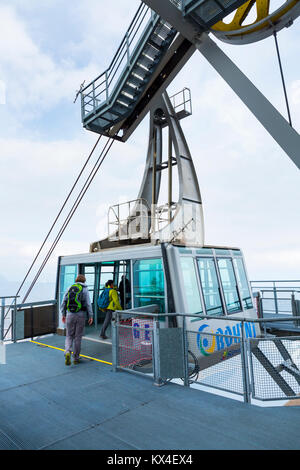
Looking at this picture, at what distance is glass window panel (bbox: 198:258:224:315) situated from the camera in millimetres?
8387

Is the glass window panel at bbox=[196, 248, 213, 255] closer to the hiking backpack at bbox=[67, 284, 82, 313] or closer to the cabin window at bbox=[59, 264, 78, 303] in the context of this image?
the hiking backpack at bbox=[67, 284, 82, 313]

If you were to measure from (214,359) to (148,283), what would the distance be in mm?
2576

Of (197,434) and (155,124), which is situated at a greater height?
(155,124)

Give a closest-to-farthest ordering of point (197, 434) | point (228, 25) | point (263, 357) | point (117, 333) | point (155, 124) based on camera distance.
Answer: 1. point (197, 434)
2. point (263, 357)
3. point (117, 333)
4. point (228, 25)
5. point (155, 124)

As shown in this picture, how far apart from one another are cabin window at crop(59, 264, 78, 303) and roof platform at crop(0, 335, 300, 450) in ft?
15.7

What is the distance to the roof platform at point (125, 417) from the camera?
11.9 ft

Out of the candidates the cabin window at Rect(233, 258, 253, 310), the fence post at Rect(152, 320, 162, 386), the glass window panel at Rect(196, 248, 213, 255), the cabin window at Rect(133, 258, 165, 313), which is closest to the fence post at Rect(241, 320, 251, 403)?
the fence post at Rect(152, 320, 162, 386)

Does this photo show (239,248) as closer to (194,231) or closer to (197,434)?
(194,231)

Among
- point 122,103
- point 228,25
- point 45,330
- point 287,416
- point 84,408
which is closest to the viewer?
point 287,416

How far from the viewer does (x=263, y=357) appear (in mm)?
4992

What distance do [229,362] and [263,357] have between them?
566 mm

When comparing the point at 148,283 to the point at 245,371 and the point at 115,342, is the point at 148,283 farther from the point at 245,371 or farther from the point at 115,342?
the point at 245,371

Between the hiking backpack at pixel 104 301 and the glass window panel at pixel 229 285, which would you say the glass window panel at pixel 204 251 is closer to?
the glass window panel at pixel 229 285

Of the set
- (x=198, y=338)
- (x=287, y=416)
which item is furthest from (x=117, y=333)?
(x=287, y=416)
